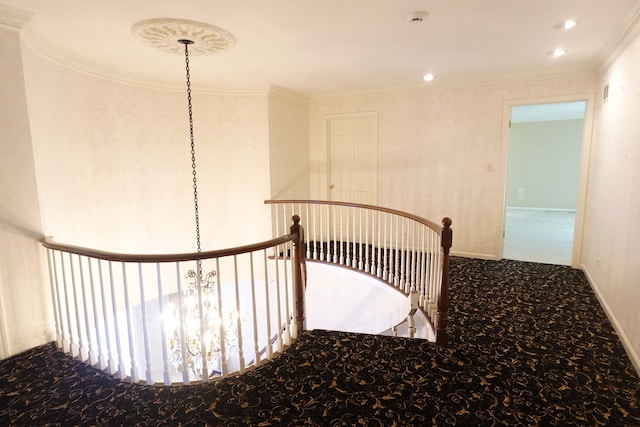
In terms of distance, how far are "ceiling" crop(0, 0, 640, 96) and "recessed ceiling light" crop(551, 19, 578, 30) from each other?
48 mm

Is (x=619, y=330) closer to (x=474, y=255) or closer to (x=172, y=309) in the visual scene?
(x=474, y=255)

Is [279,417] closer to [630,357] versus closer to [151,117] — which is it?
[630,357]

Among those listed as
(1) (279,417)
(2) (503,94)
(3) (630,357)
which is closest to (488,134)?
(2) (503,94)

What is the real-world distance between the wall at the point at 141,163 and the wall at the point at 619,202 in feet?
14.2

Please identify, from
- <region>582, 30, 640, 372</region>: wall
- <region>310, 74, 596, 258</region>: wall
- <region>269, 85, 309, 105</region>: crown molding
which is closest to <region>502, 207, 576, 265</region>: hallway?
<region>310, 74, 596, 258</region>: wall

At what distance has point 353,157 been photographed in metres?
6.40

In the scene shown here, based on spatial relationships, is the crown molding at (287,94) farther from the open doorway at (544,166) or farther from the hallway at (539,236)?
the open doorway at (544,166)

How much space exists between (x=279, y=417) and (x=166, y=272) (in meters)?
3.94

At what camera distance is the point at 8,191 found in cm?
292

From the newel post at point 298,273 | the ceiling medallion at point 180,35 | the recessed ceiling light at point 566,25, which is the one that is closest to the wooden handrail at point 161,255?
the newel post at point 298,273

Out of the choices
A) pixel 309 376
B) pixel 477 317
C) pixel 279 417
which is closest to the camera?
pixel 279 417

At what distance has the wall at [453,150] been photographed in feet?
17.1

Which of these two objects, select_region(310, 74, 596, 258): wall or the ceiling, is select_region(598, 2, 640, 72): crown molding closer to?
the ceiling

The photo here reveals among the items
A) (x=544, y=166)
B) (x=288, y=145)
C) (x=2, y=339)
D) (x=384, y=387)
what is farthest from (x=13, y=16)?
(x=544, y=166)
